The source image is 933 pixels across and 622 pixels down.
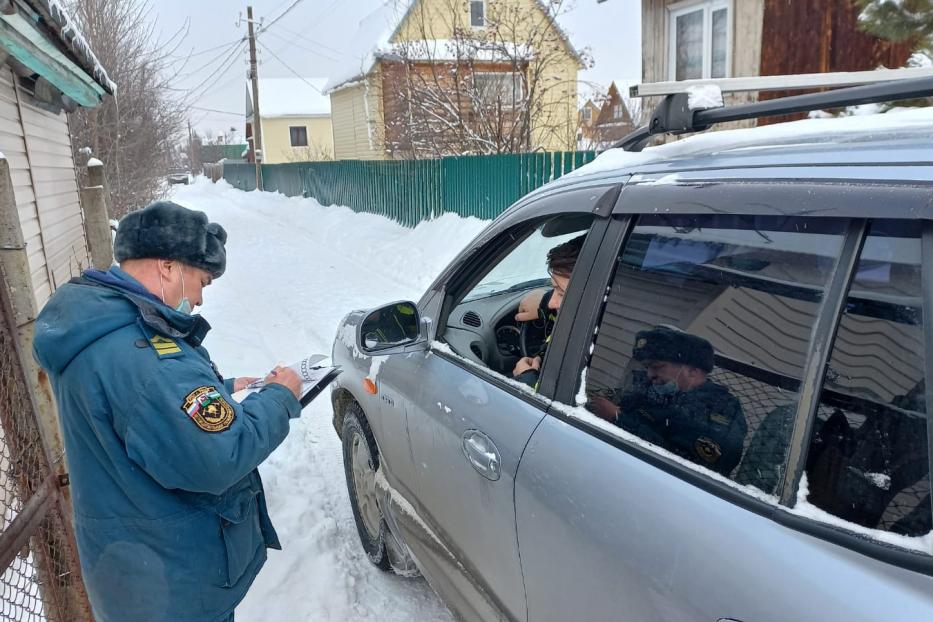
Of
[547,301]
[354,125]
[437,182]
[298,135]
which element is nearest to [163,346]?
[547,301]

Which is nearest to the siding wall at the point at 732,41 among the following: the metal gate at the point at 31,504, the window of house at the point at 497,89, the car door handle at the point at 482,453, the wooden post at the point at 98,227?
the window of house at the point at 497,89

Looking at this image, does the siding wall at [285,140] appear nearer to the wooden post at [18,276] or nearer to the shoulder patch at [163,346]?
the wooden post at [18,276]

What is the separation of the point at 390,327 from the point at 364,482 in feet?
3.41

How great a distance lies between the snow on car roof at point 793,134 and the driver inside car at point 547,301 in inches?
13.3

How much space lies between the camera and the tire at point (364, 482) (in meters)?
3.06

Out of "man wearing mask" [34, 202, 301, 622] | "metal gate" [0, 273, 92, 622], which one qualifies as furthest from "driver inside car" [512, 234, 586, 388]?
"metal gate" [0, 273, 92, 622]

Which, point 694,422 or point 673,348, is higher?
point 673,348

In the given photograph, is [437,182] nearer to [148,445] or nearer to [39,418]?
[39,418]

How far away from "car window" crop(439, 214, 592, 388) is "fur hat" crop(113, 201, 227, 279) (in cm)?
101

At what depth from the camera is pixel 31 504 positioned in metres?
2.13

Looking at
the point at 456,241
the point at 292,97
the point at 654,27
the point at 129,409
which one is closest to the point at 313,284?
the point at 456,241

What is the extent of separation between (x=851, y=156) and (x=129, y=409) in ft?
5.59

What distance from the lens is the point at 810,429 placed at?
113 cm

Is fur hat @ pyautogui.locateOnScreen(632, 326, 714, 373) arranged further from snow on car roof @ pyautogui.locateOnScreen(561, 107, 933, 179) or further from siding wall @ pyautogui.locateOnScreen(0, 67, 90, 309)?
siding wall @ pyautogui.locateOnScreen(0, 67, 90, 309)
